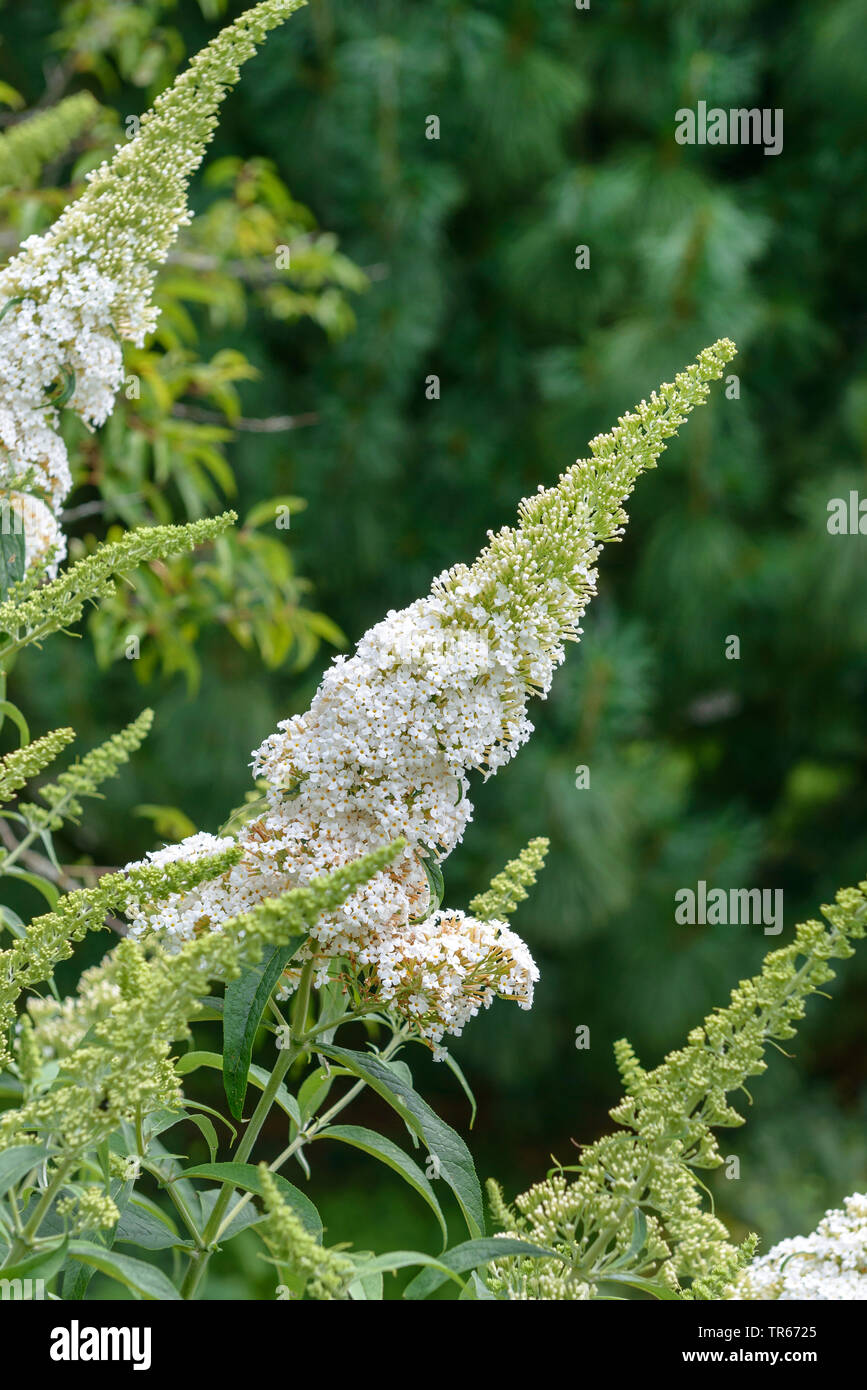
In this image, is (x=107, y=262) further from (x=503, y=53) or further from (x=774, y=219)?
(x=774, y=219)

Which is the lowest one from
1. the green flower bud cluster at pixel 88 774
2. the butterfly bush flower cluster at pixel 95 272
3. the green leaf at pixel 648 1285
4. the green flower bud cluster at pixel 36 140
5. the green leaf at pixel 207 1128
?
the green leaf at pixel 648 1285

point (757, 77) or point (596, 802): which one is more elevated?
point (757, 77)

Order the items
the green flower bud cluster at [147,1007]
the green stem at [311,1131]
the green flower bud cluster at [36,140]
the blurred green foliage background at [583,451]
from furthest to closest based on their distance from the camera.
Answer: the blurred green foliage background at [583,451] < the green flower bud cluster at [36,140] < the green stem at [311,1131] < the green flower bud cluster at [147,1007]

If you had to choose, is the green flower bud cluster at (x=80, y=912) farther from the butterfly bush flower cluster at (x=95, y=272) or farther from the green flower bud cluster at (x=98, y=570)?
the butterfly bush flower cluster at (x=95, y=272)

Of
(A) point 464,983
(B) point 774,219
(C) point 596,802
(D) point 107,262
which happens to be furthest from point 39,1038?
(B) point 774,219

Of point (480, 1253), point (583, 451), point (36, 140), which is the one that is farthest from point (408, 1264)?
point (583, 451)

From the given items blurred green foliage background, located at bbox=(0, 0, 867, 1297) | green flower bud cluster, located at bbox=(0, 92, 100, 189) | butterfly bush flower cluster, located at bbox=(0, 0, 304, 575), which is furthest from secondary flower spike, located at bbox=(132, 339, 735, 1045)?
blurred green foliage background, located at bbox=(0, 0, 867, 1297)

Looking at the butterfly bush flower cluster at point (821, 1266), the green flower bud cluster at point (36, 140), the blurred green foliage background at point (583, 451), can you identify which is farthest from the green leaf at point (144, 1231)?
the blurred green foliage background at point (583, 451)
